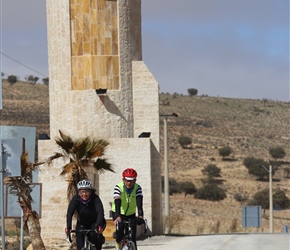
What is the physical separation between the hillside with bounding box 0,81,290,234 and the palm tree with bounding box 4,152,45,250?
38.2 m

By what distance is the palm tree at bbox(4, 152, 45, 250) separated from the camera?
83.8ft

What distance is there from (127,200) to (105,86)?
17.9 metres

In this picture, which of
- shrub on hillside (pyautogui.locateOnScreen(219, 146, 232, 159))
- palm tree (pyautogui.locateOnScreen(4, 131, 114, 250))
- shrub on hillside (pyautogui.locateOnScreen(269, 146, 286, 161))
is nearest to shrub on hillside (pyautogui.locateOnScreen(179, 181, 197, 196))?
shrub on hillside (pyautogui.locateOnScreen(219, 146, 232, 159))

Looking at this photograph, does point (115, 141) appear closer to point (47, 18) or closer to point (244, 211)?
point (47, 18)

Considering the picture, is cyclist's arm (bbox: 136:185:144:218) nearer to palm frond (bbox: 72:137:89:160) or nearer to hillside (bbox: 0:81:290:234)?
palm frond (bbox: 72:137:89:160)

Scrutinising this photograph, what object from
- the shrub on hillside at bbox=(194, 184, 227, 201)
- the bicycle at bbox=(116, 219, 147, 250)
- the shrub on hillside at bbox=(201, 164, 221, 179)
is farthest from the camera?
the shrub on hillside at bbox=(201, 164, 221, 179)

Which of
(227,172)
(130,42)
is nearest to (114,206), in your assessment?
(130,42)

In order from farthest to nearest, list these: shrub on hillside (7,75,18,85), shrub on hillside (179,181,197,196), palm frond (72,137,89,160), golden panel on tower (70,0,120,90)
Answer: shrub on hillside (7,75,18,85)
shrub on hillside (179,181,197,196)
golden panel on tower (70,0,120,90)
palm frond (72,137,89,160)

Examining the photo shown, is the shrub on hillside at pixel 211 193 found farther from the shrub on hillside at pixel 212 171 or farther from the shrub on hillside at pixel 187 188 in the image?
the shrub on hillside at pixel 212 171

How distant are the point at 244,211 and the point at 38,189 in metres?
25.4

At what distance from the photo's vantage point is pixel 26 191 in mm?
25750

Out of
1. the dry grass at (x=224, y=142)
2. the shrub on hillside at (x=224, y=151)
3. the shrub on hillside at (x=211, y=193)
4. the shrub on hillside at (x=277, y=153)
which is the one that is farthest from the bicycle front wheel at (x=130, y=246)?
the shrub on hillside at (x=277, y=153)

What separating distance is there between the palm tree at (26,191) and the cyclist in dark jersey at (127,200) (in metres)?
7.78

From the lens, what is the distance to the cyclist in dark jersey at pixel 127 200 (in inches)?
688
